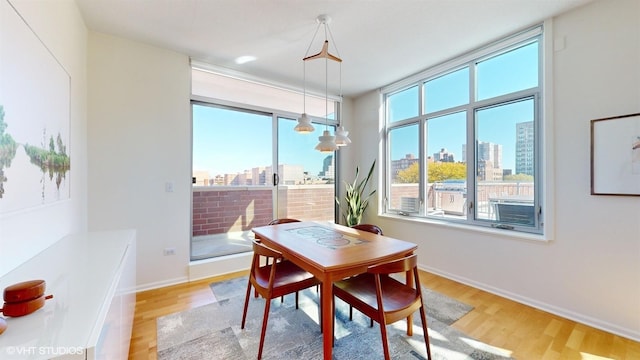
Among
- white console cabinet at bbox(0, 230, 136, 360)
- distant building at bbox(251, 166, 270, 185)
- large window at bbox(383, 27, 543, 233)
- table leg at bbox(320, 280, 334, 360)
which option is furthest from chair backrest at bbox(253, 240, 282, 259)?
large window at bbox(383, 27, 543, 233)

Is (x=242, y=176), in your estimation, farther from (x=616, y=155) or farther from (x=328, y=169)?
(x=616, y=155)

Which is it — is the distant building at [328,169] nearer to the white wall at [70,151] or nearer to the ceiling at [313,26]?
the ceiling at [313,26]

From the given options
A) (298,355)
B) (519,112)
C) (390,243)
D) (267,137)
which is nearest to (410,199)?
→ (519,112)

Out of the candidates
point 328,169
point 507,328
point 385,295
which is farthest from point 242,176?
point 507,328

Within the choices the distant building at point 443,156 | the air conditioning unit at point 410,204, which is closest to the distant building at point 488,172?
the distant building at point 443,156

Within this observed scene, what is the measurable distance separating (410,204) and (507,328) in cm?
195

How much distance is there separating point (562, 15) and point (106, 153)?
4599 mm

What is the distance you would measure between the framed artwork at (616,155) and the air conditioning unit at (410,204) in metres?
1.83

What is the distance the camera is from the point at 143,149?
9.21 ft

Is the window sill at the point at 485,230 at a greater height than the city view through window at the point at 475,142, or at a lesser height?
lesser

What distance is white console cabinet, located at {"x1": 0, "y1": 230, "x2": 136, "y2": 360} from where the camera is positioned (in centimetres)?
70

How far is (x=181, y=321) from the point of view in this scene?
2.16 m

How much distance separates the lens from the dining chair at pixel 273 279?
1.72 m

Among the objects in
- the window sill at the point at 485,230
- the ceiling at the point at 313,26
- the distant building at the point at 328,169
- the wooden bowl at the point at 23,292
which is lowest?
the window sill at the point at 485,230
